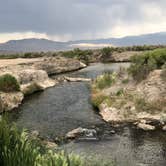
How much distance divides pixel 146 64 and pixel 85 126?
59.0 feet

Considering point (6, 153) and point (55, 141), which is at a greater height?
point (6, 153)

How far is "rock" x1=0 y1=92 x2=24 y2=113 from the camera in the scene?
2057 inches

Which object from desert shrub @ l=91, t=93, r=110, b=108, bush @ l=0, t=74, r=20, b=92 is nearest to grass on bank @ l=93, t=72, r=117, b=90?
desert shrub @ l=91, t=93, r=110, b=108

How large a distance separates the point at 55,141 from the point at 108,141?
4.89 metres

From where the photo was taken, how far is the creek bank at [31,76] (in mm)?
55000

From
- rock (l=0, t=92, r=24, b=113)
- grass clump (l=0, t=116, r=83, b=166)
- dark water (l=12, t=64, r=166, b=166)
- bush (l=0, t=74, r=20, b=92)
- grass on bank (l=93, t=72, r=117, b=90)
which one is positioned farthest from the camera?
bush (l=0, t=74, r=20, b=92)

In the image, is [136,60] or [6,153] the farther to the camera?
[136,60]

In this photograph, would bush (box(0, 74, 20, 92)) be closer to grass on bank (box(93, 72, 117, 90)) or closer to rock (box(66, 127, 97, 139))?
grass on bank (box(93, 72, 117, 90))

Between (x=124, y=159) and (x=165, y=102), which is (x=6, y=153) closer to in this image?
(x=124, y=159)

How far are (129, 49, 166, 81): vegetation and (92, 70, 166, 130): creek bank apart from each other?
91 centimetres

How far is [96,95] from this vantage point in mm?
54625

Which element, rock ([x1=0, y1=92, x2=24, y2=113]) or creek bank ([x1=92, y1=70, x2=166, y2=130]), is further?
rock ([x1=0, y1=92, x2=24, y2=113])

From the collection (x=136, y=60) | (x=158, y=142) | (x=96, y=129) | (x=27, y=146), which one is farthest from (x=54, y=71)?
(x=27, y=146)

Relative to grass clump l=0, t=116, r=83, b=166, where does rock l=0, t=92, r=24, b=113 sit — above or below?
below
